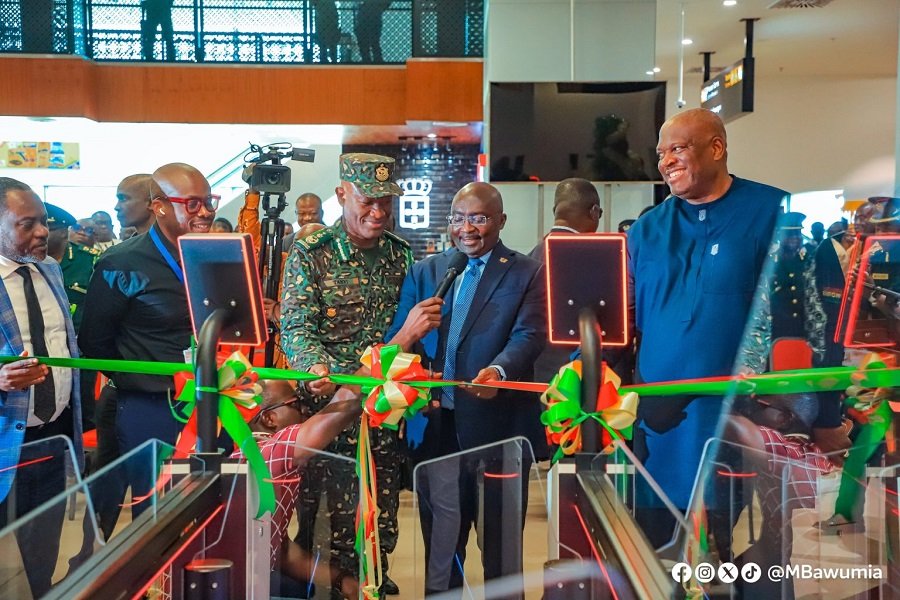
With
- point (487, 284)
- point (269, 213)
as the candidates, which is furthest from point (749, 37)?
point (487, 284)

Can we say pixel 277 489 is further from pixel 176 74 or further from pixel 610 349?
pixel 176 74

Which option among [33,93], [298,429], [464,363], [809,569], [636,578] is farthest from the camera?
[33,93]

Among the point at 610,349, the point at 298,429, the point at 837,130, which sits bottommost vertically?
the point at 298,429

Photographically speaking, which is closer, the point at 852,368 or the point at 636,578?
the point at 636,578

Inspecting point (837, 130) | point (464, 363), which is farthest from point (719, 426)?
point (837, 130)

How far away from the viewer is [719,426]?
2488 millimetres

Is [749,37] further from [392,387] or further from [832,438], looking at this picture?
[392,387]

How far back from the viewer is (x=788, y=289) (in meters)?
2.51

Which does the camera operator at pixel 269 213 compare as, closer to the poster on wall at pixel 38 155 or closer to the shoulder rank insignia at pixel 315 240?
the shoulder rank insignia at pixel 315 240

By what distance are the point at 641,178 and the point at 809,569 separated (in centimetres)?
463

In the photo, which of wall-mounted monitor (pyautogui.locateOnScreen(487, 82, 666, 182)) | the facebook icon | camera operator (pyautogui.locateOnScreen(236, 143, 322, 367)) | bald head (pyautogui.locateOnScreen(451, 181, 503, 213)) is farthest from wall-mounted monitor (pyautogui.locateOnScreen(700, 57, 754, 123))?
the facebook icon

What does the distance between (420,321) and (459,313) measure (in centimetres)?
33

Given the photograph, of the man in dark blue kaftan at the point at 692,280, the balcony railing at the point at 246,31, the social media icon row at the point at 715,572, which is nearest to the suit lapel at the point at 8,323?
the man in dark blue kaftan at the point at 692,280

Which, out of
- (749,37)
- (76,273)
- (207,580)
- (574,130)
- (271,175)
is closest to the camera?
(207,580)
